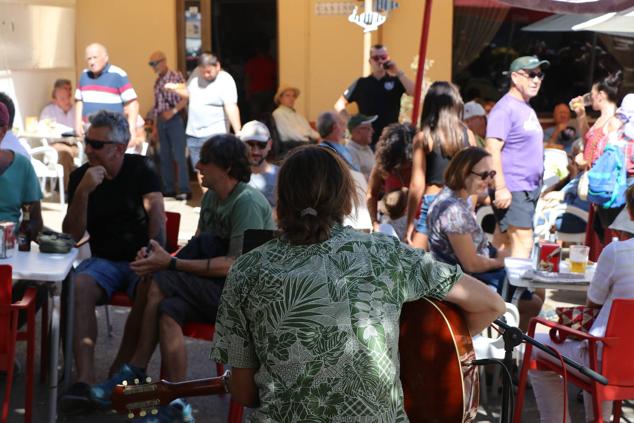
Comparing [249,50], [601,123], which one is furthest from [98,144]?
[249,50]

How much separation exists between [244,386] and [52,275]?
1996 millimetres

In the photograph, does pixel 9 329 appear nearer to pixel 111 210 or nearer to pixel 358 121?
pixel 111 210

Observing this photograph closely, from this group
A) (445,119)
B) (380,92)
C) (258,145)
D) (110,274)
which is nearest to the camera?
(110,274)

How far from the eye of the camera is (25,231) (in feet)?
16.8

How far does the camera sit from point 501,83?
12031mm

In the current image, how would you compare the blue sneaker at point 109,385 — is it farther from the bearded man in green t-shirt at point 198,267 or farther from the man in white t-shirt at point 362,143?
the man in white t-shirt at point 362,143

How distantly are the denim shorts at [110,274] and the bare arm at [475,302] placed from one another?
268 cm

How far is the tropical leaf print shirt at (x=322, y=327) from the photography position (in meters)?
2.63

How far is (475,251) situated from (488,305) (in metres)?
2.36

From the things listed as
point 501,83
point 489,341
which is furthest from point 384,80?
point 489,341

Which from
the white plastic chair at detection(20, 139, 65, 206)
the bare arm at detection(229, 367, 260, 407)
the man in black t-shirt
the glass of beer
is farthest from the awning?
the white plastic chair at detection(20, 139, 65, 206)

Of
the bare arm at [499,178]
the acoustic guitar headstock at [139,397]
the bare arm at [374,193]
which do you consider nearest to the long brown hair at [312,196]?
the acoustic guitar headstock at [139,397]

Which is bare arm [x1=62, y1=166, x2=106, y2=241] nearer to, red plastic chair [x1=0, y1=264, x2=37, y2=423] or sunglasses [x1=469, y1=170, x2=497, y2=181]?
red plastic chair [x1=0, y1=264, x2=37, y2=423]

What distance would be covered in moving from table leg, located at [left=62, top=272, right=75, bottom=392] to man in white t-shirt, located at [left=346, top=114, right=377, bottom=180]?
3024mm
